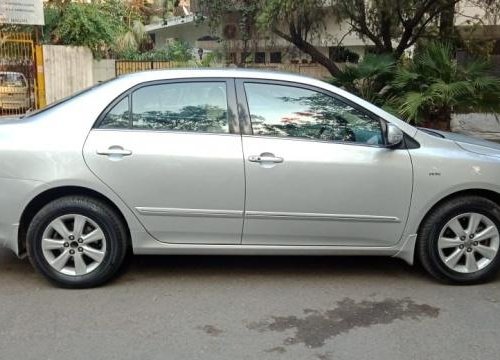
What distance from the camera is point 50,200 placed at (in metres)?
4.55

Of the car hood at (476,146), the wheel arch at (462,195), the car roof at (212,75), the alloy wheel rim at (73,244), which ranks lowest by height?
the alloy wheel rim at (73,244)

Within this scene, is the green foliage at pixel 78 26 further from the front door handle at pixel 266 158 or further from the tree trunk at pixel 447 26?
the front door handle at pixel 266 158

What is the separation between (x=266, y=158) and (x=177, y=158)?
2.15ft

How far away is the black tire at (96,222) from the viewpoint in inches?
176

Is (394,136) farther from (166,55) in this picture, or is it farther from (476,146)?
(166,55)

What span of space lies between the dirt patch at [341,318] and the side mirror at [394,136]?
1.17 meters

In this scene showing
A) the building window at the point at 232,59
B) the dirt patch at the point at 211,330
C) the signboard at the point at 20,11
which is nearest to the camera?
the dirt patch at the point at 211,330

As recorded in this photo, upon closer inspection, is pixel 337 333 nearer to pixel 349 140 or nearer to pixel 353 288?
pixel 353 288

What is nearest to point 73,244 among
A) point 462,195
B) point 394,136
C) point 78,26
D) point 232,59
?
point 394,136

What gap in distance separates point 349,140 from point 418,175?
58cm

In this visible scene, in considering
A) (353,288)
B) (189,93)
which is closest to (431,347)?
(353,288)

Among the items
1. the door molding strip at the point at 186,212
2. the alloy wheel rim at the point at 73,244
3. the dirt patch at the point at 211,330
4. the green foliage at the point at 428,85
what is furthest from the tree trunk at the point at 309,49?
the dirt patch at the point at 211,330

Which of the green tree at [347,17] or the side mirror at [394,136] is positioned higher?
the green tree at [347,17]

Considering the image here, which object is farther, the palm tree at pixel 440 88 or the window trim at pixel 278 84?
the palm tree at pixel 440 88
